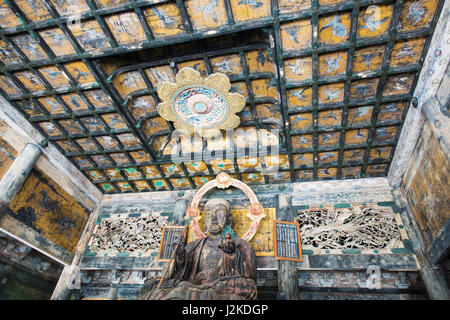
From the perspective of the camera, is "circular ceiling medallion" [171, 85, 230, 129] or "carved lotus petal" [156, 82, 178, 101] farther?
"circular ceiling medallion" [171, 85, 230, 129]

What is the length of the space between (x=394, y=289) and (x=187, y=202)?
5560 millimetres

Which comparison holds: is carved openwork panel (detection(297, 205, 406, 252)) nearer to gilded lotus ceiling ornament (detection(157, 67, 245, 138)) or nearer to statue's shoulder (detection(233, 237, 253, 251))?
statue's shoulder (detection(233, 237, 253, 251))

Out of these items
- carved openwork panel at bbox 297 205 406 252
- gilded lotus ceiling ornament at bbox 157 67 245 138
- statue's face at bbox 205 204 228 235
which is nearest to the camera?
gilded lotus ceiling ornament at bbox 157 67 245 138

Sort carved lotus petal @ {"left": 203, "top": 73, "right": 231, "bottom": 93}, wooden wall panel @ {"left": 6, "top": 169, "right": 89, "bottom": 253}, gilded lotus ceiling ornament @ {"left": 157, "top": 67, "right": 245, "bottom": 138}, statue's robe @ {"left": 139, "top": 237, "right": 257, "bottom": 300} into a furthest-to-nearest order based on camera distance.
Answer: wooden wall panel @ {"left": 6, "top": 169, "right": 89, "bottom": 253} → gilded lotus ceiling ornament @ {"left": 157, "top": 67, "right": 245, "bottom": 138} → carved lotus petal @ {"left": 203, "top": 73, "right": 231, "bottom": 93} → statue's robe @ {"left": 139, "top": 237, "right": 257, "bottom": 300}

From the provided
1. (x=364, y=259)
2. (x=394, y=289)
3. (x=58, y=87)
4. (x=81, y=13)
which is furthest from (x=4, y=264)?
(x=394, y=289)

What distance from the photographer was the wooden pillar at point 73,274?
707cm

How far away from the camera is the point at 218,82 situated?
5.92 m

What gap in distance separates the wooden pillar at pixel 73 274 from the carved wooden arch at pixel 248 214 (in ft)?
10.5

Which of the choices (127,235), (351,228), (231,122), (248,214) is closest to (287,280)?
(248,214)

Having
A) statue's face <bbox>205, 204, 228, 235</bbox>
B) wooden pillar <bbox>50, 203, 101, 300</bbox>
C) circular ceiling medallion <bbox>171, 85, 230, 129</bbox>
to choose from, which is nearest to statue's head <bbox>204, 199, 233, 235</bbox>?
statue's face <bbox>205, 204, 228, 235</bbox>

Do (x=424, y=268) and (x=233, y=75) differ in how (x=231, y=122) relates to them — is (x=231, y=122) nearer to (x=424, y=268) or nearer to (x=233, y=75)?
(x=233, y=75)

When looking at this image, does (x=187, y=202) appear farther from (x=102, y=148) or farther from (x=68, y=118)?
(x=68, y=118)

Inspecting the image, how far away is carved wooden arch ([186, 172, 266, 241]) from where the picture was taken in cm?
689

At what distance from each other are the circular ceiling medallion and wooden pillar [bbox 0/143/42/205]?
12.7ft
